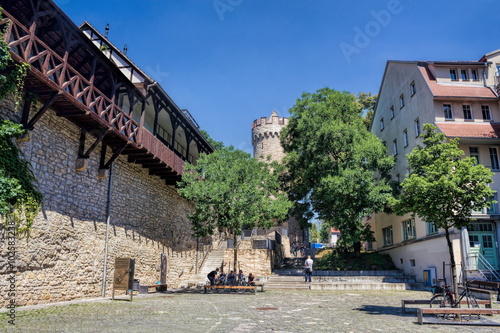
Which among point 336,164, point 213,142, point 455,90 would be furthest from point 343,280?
point 213,142

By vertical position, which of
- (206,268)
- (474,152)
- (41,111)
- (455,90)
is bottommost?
(206,268)

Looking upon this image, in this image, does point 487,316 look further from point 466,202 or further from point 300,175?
point 300,175

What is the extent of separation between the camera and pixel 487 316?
10922 millimetres

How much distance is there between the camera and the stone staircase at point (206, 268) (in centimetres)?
2356

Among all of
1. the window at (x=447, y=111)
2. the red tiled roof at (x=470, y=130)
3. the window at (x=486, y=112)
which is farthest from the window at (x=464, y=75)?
the red tiled roof at (x=470, y=130)

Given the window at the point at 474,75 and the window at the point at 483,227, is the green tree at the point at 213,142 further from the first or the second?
the window at the point at 483,227

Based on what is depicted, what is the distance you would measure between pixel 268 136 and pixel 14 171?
42225 millimetres

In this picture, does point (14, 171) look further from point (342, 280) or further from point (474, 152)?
point (474, 152)

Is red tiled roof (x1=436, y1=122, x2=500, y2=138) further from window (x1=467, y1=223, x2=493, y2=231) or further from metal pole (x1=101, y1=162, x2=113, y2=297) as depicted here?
metal pole (x1=101, y1=162, x2=113, y2=297)

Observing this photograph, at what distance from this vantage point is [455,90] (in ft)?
75.1

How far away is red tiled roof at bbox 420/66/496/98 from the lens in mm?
22469

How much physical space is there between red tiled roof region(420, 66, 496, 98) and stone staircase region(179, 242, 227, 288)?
54.4 ft

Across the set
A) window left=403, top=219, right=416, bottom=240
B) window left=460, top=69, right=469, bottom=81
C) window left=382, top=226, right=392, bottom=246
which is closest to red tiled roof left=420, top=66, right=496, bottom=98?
window left=460, top=69, right=469, bottom=81

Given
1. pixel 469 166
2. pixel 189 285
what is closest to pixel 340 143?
pixel 189 285
